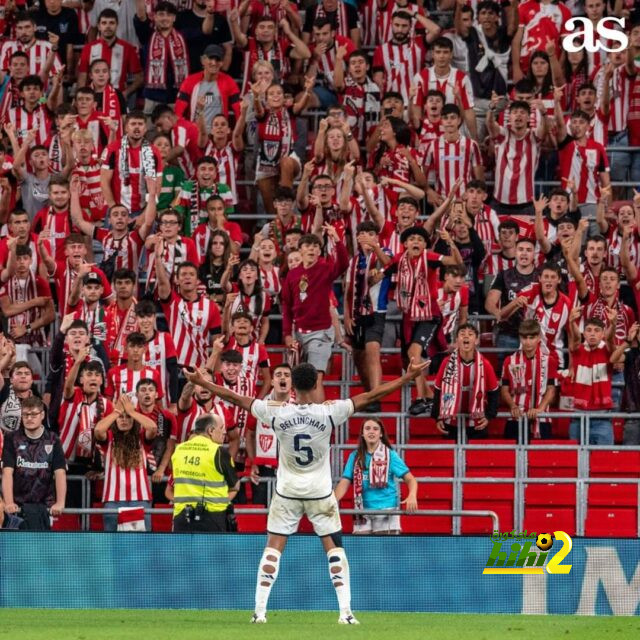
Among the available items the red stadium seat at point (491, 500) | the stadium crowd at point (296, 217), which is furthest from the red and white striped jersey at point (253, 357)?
the red stadium seat at point (491, 500)

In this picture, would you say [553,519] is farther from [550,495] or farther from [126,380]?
[126,380]

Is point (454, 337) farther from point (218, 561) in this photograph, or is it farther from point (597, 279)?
point (218, 561)

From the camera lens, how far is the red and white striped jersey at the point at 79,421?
1847 centimetres

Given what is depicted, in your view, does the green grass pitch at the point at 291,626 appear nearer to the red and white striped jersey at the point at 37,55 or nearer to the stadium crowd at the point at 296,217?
the stadium crowd at the point at 296,217

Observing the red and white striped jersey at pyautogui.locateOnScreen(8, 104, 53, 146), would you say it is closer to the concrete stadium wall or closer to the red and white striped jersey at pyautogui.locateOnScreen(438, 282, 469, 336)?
the red and white striped jersey at pyautogui.locateOnScreen(438, 282, 469, 336)

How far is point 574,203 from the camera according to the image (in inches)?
830

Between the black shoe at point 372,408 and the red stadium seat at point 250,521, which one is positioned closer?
the red stadium seat at point 250,521

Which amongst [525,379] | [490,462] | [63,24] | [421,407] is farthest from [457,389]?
[63,24]

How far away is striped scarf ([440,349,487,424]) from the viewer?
18734mm

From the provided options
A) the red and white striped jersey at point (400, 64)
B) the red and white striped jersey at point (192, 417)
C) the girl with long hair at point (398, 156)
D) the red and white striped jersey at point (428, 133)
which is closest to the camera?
the red and white striped jersey at point (192, 417)

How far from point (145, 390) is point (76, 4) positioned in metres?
8.64

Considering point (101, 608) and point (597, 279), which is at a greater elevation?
point (597, 279)

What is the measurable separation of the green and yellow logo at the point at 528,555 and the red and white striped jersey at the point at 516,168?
268 inches

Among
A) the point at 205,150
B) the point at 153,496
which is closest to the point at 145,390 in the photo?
the point at 153,496
